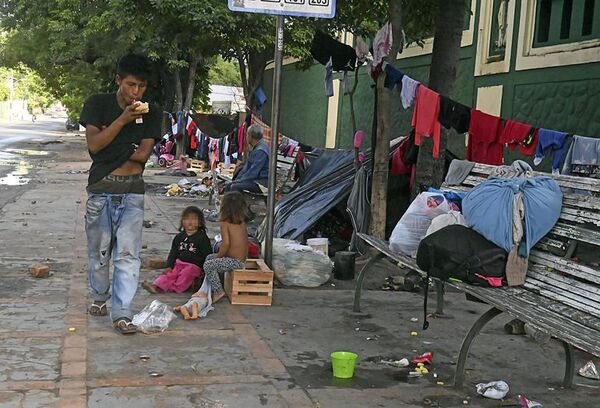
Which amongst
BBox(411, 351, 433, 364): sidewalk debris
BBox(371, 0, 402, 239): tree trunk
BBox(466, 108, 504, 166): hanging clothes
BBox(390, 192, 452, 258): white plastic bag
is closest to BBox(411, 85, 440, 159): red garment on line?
BBox(466, 108, 504, 166): hanging clothes

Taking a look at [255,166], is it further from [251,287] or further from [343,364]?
[343,364]

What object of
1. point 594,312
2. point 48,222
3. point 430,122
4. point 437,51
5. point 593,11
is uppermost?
point 593,11

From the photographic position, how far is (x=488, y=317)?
14.3 feet

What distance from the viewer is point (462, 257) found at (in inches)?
182

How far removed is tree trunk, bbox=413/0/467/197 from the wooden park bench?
11.8 ft

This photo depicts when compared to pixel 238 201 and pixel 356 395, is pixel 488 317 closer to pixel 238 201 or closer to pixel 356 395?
pixel 356 395

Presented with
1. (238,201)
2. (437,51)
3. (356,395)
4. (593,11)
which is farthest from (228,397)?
(593,11)

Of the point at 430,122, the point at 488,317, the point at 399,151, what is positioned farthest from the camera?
the point at 399,151

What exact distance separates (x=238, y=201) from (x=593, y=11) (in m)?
5.93

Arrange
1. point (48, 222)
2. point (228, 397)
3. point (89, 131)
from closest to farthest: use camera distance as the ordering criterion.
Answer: point (228, 397), point (89, 131), point (48, 222)

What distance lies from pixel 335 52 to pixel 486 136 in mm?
2259

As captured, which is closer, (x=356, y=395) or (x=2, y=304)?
(x=356, y=395)

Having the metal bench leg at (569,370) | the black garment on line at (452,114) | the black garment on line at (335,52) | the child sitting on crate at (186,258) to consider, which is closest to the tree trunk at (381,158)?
the black garment on line at (335,52)

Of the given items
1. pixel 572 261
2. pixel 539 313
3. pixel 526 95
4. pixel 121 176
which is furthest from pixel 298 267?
pixel 526 95
